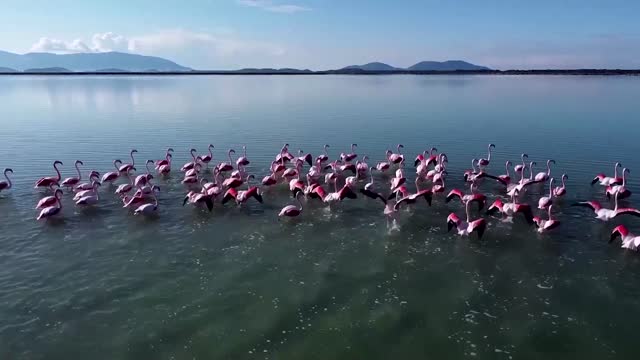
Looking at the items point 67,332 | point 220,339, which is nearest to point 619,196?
point 220,339

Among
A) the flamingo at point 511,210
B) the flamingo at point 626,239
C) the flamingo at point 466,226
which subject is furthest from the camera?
the flamingo at point 511,210

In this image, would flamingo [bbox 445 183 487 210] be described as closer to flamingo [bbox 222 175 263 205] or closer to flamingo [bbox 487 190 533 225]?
flamingo [bbox 487 190 533 225]

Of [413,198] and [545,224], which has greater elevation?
[413,198]

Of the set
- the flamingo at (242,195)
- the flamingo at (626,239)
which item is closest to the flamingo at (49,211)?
the flamingo at (242,195)

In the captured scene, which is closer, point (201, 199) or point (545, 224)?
point (545, 224)

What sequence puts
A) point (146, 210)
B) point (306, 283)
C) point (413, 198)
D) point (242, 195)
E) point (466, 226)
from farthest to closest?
point (242, 195)
point (413, 198)
point (146, 210)
point (466, 226)
point (306, 283)

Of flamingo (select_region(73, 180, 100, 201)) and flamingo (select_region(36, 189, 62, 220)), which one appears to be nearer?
flamingo (select_region(36, 189, 62, 220))

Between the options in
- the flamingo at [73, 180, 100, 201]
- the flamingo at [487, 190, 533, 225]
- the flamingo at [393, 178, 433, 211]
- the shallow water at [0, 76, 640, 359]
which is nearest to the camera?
the shallow water at [0, 76, 640, 359]

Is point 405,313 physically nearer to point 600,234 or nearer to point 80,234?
point 600,234

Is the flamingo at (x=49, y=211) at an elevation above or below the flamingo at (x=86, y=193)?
below

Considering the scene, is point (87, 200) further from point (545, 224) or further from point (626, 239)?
point (626, 239)

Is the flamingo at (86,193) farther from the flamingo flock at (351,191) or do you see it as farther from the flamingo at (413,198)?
the flamingo at (413,198)

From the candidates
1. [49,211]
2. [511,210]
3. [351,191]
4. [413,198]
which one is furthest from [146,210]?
[511,210]

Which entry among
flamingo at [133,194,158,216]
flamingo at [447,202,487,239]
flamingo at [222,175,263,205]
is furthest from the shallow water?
flamingo at [222,175,263,205]
